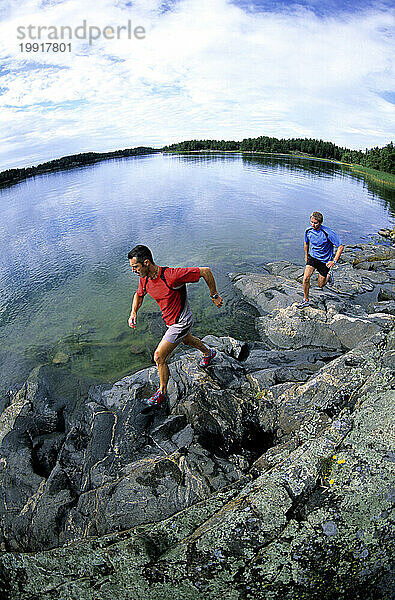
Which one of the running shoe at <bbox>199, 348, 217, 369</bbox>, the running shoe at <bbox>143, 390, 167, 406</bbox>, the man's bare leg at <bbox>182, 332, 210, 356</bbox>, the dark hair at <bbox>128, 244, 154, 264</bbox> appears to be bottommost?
the running shoe at <bbox>143, 390, 167, 406</bbox>

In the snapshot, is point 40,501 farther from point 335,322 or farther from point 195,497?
point 335,322

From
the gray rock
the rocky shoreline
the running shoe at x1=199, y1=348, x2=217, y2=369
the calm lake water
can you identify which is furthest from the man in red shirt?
the calm lake water

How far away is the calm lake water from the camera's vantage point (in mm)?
12250

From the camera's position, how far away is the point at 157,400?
7.02 metres

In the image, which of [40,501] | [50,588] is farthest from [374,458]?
[40,501]

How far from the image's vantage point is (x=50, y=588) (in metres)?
3.54

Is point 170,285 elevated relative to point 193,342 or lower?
elevated

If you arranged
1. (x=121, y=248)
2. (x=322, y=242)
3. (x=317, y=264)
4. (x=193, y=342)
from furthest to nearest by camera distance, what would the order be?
(x=121, y=248), (x=317, y=264), (x=322, y=242), (x=193, y=342)

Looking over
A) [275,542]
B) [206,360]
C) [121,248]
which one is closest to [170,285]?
[206,360]

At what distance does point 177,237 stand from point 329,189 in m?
38.5

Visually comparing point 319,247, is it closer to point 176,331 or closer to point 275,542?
point 176,331

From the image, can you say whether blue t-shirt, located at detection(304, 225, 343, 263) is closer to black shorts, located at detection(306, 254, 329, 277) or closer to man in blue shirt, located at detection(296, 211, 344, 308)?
man in blue shirt, located at detection(296, 211, 344, 308)

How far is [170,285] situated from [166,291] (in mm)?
148

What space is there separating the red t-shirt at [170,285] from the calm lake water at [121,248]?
14.5 feet
